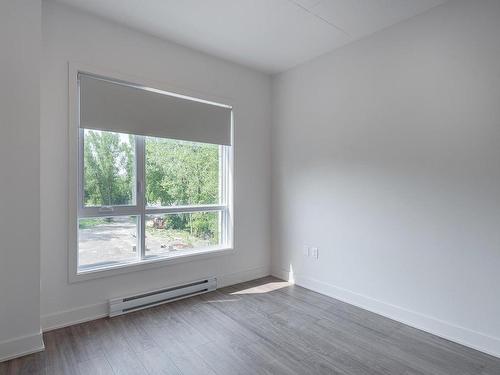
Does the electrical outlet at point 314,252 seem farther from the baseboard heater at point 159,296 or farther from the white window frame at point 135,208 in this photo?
the baseboard heater at point 159,296

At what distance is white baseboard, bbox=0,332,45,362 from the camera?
2.01 m

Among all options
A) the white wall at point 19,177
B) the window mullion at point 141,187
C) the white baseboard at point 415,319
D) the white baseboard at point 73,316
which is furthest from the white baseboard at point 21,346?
the white baseboard at point 415,319

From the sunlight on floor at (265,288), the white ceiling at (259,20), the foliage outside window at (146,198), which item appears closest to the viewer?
the white ceiling at (259,20)

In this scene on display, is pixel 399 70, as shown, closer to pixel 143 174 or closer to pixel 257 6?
pixel 257 6

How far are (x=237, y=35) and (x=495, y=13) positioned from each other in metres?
2.07

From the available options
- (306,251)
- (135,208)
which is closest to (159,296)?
(135,208)

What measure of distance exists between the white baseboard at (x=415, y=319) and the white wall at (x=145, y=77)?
0.94 metres

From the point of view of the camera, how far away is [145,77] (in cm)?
285

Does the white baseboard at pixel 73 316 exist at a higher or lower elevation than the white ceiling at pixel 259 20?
lower

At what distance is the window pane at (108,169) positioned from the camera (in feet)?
8.71

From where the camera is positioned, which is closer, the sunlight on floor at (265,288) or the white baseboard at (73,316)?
the white baseboard at (73,316)

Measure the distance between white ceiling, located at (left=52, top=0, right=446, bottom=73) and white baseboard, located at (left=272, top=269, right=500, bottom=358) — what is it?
8.50ft

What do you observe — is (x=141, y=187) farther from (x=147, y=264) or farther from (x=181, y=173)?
(x=147, y=264)

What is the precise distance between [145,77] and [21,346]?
2.40m
